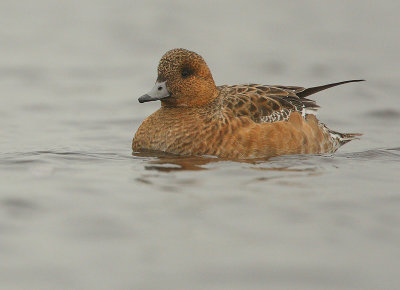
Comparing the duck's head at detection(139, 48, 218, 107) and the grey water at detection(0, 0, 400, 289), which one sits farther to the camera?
the duck's head at detection(139, 48, 218, 107)

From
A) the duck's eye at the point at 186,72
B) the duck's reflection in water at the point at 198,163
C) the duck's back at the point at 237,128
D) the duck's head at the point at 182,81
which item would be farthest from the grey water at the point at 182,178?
the duck's eye at the point at 186,72

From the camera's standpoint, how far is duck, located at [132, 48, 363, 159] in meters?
9.77

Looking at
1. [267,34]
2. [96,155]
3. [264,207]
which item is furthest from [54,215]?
[267,34]

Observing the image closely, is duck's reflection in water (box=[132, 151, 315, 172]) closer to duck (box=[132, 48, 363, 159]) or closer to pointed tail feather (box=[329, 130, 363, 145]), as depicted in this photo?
duck (box=[132, 48, 363, 159])

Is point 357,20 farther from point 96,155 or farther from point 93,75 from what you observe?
point 96,155

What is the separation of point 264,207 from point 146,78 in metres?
8.08

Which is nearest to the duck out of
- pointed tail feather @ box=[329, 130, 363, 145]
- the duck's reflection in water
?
the duck's reflection in water

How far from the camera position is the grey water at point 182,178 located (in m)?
6.36

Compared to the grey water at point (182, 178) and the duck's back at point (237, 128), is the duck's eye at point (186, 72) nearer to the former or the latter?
the duck's back at point (237, 128)

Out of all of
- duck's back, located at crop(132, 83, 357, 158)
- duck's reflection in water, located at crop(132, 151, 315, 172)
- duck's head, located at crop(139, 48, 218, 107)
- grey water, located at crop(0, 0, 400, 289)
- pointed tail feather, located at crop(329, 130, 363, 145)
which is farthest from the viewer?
pointed tail feather, located at crop(329, 130, 363, 145)

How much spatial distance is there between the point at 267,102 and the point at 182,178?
1997 mm

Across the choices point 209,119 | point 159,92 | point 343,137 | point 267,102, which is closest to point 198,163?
point 209,119

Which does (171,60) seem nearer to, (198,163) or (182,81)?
(182,81)

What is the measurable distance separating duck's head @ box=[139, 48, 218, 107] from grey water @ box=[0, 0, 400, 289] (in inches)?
30.0
